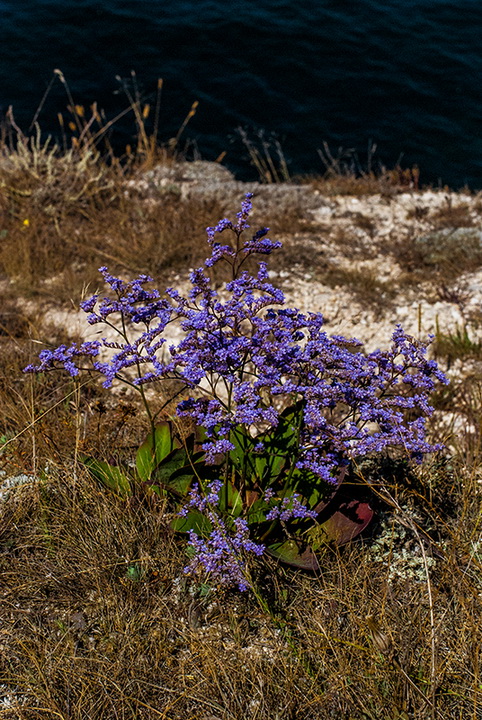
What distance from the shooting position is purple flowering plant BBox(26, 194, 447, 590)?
269 cm

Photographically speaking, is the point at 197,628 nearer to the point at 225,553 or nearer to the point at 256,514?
the point at 225,553

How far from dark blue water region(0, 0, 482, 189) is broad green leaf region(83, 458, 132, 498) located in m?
8.39

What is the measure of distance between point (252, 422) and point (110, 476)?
0.98 meters

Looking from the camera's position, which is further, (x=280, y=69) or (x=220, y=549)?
(x=280, y=69)

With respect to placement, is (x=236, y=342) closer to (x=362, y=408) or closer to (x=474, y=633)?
(x=362, y=408)

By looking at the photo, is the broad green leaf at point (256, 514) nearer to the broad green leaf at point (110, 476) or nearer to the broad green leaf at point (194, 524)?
the broad green leaf at point (194, 524)

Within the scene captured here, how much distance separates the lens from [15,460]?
11.8 feet

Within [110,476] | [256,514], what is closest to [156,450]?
[110,476]

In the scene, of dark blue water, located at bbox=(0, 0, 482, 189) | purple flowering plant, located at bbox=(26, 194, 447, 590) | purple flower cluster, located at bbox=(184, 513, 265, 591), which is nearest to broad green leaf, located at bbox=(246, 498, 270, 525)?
purple flowering plant, located at bbox=(26, 194, 447, 590)

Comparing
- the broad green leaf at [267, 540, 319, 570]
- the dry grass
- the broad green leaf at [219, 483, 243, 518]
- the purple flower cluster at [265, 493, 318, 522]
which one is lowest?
the dry grass

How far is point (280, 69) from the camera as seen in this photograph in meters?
13.0

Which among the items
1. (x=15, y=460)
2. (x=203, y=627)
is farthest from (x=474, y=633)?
(x=15, y=460)

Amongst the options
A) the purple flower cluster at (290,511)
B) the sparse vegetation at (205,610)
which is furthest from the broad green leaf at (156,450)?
the purple flower cluster at (290,511)

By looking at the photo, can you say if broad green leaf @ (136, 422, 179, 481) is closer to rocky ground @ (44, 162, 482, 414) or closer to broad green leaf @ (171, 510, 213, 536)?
broad green leaf @ (171, 510, 213, 536)
